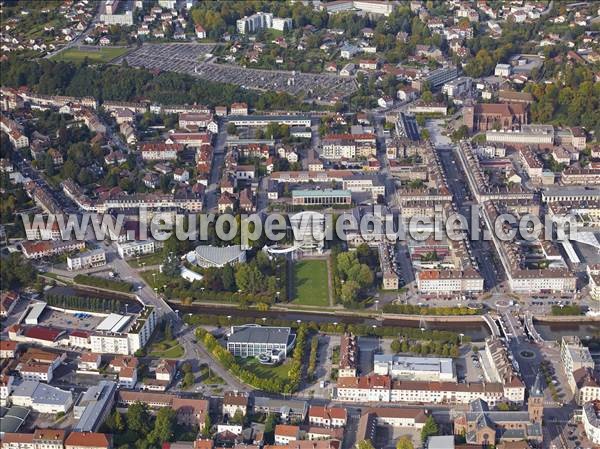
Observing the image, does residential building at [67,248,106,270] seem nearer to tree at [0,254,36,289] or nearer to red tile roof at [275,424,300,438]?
tree at [0,254,36,289]

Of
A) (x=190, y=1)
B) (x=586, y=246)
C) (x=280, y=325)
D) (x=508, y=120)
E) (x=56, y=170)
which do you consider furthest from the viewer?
(x=190, y=1)

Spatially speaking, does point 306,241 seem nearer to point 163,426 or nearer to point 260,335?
point 260,335

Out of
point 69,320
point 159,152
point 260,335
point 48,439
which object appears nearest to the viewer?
point 48,439

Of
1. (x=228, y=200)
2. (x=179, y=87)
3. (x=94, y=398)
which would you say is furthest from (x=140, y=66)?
(x=94, y=398)

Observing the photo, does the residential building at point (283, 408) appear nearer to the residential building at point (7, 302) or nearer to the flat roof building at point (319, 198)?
the residential building at point (7, 302)

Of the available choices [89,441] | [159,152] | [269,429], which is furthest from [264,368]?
[159,152]

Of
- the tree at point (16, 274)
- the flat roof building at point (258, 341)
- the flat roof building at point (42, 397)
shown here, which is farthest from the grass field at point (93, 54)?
the flat roof building at point (42, 397)

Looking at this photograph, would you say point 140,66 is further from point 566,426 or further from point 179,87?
point 566,426

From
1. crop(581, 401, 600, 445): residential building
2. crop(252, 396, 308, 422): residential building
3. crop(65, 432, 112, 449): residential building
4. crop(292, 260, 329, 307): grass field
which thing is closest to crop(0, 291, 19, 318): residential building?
crop(65, 432, 112, 449): residential building
